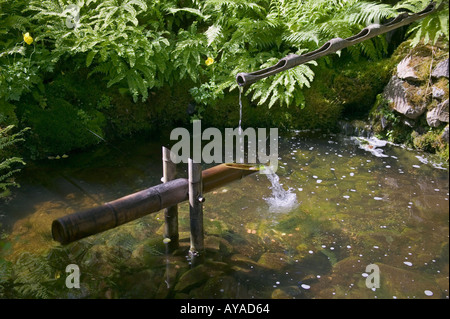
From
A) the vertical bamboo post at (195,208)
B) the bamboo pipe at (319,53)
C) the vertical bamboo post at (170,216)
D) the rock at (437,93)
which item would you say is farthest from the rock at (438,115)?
the vertical bamboo post at (170,216)

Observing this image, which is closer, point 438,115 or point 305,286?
point 305,286

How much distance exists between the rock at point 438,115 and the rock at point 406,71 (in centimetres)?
66

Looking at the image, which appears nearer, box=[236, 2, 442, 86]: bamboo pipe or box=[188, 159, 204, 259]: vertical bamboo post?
box=[236, 2, 442, 86]: bamboo pipe

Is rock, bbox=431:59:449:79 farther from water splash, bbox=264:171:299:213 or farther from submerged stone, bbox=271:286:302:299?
submerged stone, bbox=271:286:302:299

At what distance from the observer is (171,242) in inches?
194

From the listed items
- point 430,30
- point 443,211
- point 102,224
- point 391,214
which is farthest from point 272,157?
point 102,224

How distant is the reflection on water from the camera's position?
167 inches

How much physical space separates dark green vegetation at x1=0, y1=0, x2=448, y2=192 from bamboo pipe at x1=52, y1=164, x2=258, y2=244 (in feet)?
9.64

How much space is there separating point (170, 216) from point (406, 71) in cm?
496

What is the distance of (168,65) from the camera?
24.8ft

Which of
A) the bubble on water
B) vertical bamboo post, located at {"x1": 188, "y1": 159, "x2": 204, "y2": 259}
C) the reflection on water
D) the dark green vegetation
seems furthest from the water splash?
the dark green vegetation

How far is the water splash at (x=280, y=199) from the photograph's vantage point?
564cm

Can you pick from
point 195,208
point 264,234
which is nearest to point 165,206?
point 195,208

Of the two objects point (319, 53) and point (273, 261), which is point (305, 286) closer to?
point (273, 261)
